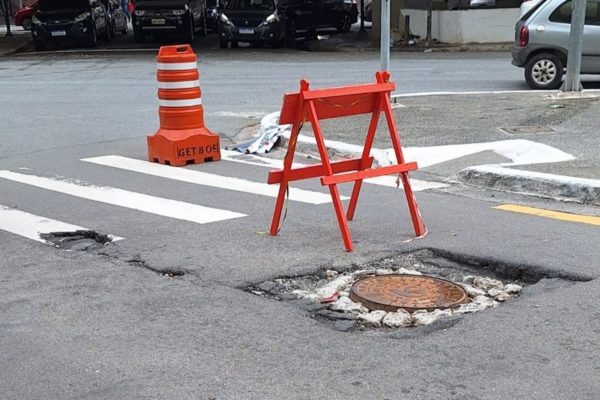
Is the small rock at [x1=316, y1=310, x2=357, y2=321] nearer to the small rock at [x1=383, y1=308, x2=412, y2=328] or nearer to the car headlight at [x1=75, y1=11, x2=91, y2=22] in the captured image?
the small rock at [x1=383, y1=308, x2=412, y2=328]

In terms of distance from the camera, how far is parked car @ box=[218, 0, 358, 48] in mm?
28312

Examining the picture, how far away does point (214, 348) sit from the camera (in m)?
4.81

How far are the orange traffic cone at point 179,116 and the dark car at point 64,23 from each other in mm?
21318

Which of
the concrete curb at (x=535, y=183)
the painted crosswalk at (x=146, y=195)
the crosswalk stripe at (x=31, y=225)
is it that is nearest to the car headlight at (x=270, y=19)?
the painted crosswalk at (x=146, y=195)

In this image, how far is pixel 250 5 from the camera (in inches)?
1115

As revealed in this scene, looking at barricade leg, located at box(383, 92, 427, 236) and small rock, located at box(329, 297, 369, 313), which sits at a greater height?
barricade leg, located at box(383, 92, 427, 236)

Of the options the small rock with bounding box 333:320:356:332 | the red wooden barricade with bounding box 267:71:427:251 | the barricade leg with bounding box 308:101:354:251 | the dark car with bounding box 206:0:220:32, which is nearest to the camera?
the small rock with bounding box 333:320:356:332

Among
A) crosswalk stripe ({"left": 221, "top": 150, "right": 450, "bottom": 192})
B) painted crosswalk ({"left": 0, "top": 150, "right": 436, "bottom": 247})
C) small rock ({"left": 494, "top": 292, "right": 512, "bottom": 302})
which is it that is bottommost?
crosswalk stripe ({"left": 221, "top": 150, "right": 450, "bottom": 192})

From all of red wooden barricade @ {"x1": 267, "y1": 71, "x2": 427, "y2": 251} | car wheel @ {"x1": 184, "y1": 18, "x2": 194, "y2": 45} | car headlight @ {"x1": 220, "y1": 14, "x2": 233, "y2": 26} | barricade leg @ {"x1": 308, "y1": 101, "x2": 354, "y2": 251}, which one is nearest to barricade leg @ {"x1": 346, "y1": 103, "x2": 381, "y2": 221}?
red wooden barricade @ {"x1": 267, "y1": 71, "x2": 427, "y2": 251}

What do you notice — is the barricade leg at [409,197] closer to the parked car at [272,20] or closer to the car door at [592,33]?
the car door at [592,33]

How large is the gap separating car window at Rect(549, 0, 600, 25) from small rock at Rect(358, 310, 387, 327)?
41.1 ft

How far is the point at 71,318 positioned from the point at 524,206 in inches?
174

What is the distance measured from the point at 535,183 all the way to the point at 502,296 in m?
3.17

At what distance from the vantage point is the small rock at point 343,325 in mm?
5086
